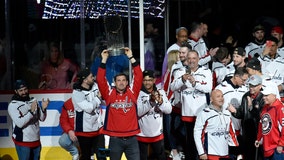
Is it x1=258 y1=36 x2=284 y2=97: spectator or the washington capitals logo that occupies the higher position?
x1=258 y1=36 x2=284 y2=97: spectator

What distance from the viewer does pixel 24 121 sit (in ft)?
45.9

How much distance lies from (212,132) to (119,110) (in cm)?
136

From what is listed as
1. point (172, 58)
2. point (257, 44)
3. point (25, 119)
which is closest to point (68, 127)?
point (25, 119)

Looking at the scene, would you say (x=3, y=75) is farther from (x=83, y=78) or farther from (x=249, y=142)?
(x=249, y=142)

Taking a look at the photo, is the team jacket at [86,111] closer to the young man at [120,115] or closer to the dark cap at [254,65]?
the young man at [120,115]

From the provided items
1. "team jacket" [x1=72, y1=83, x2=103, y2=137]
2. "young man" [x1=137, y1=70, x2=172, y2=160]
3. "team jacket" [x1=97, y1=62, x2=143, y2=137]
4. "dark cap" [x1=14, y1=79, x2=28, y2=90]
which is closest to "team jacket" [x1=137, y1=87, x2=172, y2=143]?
"young man" [x1=137, y1=70, x2=172, y2=160]

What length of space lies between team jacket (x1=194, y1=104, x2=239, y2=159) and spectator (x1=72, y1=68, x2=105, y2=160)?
162cm

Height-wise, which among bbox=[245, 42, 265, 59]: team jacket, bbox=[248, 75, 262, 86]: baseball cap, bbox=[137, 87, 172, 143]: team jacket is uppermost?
bbox=[245, 42, 265, 59]: team jacket

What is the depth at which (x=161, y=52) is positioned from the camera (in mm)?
16156

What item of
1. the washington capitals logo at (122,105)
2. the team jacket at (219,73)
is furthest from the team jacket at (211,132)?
the team jacket at (219,73)

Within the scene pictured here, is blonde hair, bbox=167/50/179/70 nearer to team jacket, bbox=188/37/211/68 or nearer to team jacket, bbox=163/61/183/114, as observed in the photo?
team jacket, bbox=163/61/183/114

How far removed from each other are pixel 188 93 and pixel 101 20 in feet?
6.16

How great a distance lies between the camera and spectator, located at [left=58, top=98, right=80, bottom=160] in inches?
563

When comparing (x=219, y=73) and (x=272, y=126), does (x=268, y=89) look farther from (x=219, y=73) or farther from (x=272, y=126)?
(x=219, y=73)
